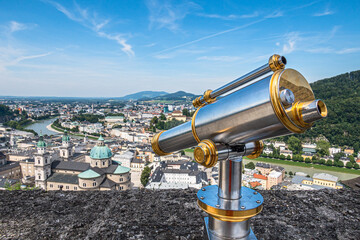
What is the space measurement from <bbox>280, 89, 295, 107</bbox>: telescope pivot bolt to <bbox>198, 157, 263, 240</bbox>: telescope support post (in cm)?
37

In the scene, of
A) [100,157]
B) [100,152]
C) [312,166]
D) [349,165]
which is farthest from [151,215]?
[349,165]

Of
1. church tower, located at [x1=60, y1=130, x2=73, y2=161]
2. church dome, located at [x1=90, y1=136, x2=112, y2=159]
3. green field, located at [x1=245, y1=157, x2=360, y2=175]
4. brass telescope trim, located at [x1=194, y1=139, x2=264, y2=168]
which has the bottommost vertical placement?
green field, located at [x1=245, y1=157, x2=360, y2=175]

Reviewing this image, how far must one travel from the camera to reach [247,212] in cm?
100

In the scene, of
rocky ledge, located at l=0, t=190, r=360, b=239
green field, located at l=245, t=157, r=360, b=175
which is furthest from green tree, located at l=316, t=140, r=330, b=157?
rocky ledge, located at l=0, t=190, r=360, b=239

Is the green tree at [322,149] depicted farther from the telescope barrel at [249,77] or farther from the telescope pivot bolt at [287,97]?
the telescope pivot bolt at [287,97]

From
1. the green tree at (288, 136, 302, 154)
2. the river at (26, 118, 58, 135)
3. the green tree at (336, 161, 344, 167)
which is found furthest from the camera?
the river at (26, 118, 58, 135)

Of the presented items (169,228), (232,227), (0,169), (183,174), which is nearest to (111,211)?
(169,228)

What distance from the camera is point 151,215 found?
1997mm

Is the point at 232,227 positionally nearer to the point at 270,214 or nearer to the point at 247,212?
the point at 247,212

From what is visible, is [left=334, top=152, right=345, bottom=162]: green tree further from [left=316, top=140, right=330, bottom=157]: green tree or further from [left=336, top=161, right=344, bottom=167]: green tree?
[left=316, top=140, right=330, bottom=157]: green tree

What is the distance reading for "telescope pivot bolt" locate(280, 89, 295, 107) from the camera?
2.68 feet

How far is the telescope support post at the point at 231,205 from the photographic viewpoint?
1007 millimetres

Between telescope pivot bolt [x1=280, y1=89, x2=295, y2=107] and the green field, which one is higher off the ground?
telescope pivot bolt [x1=280, y1=89, x2=295, y2=107]

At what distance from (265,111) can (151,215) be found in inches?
59.3
